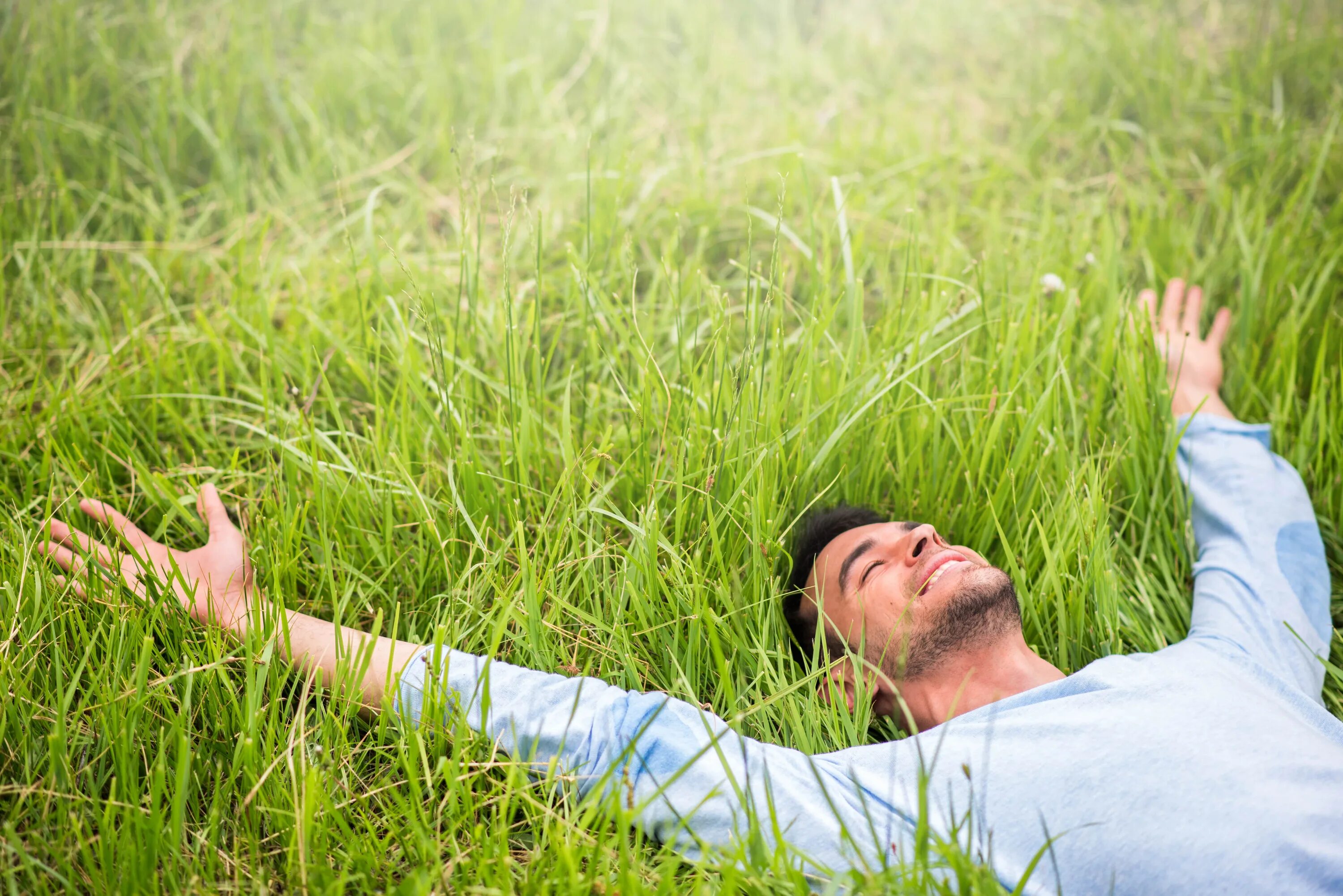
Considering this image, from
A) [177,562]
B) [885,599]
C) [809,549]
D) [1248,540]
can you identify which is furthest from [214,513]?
[1248,540]

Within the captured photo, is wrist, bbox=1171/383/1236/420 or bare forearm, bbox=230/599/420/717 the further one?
wrist, bbox=1171/383/1236/420

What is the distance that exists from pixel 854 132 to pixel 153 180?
10.3 feet

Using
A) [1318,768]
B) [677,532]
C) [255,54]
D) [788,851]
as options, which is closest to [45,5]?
[255,54]

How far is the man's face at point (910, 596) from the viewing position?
188 centimetres

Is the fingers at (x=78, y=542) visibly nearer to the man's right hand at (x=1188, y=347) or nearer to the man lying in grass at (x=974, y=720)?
the man lying in grass at (x=974, y=720)

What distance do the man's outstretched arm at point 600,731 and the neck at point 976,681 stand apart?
0.38m

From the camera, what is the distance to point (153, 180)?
355 centimetres

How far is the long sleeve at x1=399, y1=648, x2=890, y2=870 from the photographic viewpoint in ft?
5.05

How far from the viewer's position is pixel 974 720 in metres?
1.74

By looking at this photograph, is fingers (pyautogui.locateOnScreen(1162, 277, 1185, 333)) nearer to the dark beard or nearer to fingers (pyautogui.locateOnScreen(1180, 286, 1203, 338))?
fingers (pyautogui.locateOnScreen(1180, 286, 1203, 338))

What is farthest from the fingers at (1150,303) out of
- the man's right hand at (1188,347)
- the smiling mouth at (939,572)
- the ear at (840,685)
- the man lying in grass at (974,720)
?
the ear at (840,685)

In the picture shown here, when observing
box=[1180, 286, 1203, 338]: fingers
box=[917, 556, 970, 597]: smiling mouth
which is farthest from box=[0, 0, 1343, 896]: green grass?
box=[917, 556, 970, 597]: smiling mouth

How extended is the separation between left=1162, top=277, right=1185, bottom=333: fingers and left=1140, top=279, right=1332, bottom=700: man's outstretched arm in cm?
22

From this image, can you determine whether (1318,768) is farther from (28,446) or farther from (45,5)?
(45,5)
